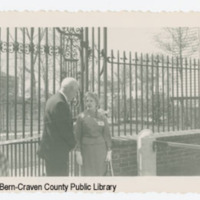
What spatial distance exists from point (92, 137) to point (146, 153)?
0.94 meters

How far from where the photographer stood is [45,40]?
215 inches

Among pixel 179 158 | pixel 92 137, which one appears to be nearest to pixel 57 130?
pixel 92 137

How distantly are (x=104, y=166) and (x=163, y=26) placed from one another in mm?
1902

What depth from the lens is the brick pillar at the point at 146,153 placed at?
547 cm

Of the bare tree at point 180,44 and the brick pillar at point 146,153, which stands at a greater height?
the bare tree at point 180,44

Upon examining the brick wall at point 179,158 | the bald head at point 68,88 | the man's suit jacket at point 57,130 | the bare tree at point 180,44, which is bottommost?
the brick wall at point 179,158

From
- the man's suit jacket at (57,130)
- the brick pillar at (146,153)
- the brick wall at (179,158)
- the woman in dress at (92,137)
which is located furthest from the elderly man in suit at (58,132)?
the brick wall at (179,158)

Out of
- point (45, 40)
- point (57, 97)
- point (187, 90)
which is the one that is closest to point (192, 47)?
point (187, 90)

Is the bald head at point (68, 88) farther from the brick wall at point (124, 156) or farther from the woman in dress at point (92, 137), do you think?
the brick wall at point (124, 156)

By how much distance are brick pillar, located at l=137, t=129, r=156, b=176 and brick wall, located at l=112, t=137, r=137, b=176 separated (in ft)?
1.97

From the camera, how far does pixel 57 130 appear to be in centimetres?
471

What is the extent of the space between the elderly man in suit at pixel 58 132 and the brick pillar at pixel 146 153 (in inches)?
45.5

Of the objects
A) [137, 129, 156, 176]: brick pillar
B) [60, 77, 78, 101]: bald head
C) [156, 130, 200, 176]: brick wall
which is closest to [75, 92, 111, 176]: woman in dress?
[60, 77, 78, 101]: bald head

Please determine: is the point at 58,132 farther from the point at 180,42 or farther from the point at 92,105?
the point at 180,42
